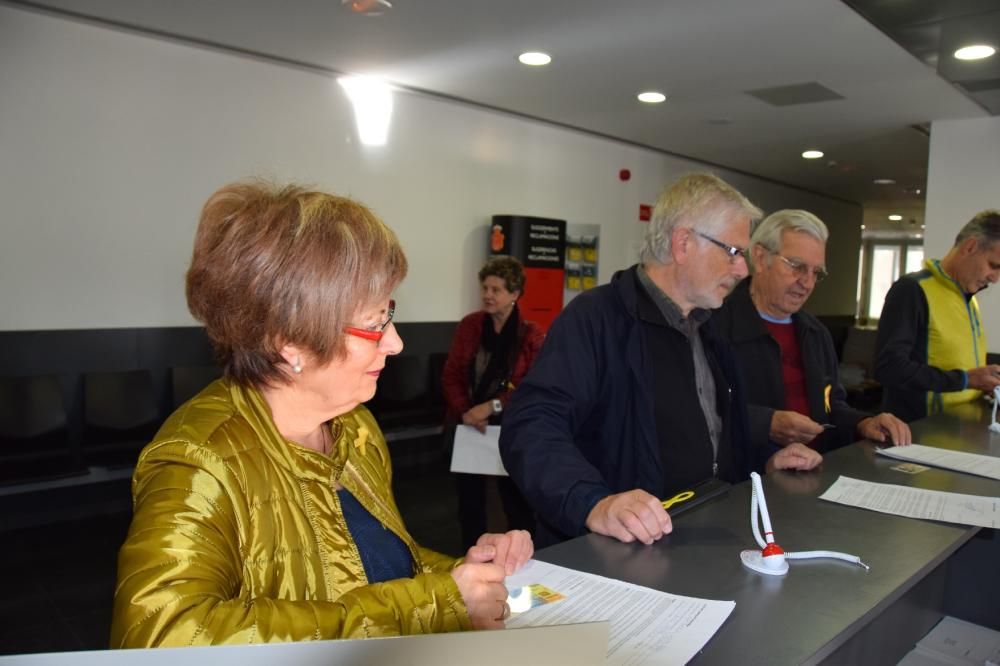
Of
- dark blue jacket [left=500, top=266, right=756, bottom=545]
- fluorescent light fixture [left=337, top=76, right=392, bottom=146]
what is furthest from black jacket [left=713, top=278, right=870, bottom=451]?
fluorescent light fixture [left=337, top=76, right=392, bottom=146]

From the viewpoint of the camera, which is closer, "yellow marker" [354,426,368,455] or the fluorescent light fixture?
"yellow marker" [354,426,368,455]

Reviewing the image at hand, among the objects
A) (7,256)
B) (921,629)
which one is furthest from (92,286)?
(921,629)

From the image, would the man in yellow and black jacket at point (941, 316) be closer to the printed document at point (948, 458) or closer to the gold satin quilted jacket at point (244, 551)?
the printed document at point (948, 458)

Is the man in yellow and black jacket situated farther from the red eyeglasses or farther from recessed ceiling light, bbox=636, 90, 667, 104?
recessed ceiling light, bbox=636, 90, 667, 104

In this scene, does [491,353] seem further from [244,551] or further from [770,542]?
[244,551]

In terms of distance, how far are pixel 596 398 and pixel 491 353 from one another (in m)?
2.27

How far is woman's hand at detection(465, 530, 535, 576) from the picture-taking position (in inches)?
52.1

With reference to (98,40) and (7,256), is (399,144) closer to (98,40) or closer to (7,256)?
(98,40)

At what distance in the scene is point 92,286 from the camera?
510 cm

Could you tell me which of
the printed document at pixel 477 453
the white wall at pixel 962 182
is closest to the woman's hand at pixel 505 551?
the printed document at pixel 477 453

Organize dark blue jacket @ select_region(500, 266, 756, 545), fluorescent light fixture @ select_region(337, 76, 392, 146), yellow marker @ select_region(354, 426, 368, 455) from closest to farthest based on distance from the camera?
yellow marker @ select_region(354, 426, 368, 455), dark blue jacket @ select_region(500, 266, 756, 545), fluorescent light fixture @ select_region(337, 76, 392, 146)

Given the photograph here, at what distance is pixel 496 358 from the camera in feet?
13.9

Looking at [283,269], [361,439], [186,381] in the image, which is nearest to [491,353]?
[186,381]

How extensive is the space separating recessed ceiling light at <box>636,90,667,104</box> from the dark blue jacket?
15.6 ft
